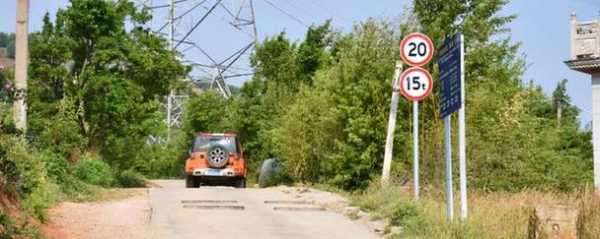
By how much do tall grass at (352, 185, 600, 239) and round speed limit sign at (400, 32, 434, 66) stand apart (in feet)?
7.35

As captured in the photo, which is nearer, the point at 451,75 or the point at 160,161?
the point at 451,75

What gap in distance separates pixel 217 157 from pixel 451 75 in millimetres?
15859

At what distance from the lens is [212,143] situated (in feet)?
88.9

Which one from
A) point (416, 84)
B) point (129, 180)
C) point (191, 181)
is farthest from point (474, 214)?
point (129, 180)

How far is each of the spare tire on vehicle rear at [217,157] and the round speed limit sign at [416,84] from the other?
13.2 meters

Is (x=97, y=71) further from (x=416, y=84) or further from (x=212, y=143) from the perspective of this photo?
(x=416, y=84)

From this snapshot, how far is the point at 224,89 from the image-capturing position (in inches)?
2292

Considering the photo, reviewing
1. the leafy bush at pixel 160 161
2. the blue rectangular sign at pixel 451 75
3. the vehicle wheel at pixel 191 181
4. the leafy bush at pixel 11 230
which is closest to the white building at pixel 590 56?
the vehicle wheel at pixel 191 181

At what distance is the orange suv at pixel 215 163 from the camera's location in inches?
1045

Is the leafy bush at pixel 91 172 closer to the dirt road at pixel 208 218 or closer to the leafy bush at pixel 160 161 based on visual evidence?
the dirt road at pixel 208 218

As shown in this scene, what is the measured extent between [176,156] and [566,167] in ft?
107

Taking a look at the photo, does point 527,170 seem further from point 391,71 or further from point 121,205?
point 121,205

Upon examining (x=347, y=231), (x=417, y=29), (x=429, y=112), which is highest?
(x=417, y=29)

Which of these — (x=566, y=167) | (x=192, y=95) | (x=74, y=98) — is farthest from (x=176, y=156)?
(x=566, y=167)
